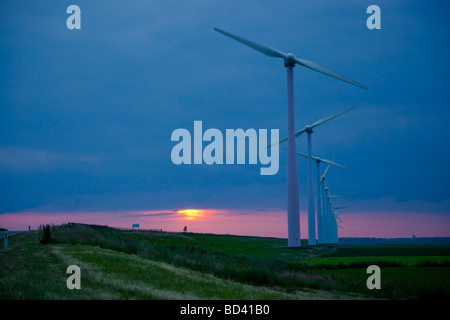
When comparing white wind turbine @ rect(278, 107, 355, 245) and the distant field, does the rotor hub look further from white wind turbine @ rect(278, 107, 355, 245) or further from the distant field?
the distant field

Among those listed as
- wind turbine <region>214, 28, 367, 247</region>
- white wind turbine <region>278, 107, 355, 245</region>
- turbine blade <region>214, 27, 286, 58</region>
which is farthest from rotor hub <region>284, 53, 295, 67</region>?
white wind turbine <region>278, 107, 355, 245</region>

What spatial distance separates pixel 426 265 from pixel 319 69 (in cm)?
3368

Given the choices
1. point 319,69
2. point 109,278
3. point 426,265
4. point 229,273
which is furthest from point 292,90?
point 109,278

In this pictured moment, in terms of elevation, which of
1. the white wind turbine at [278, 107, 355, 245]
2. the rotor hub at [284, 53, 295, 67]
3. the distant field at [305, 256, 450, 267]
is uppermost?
the rotor hub at [284, 53, 295, 67]

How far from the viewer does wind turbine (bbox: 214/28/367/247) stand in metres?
63.9

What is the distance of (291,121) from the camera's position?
67562 mm

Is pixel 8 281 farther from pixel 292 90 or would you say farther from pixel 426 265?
pixel 292 90

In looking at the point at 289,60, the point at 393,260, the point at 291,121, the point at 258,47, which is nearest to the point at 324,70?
the point at 289,60

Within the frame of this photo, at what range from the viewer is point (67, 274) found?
22.4 metres

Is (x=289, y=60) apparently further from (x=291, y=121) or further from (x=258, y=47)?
(x=291, y=121)

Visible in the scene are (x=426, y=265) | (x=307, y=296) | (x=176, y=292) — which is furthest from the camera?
(x=426, y=265)

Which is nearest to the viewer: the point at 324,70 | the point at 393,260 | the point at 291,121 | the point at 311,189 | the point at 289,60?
the point at 393,260
